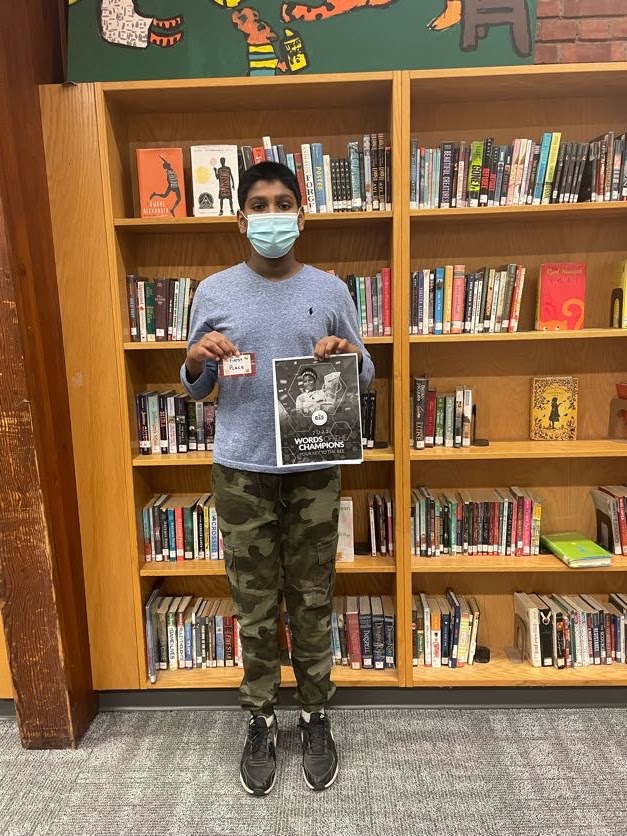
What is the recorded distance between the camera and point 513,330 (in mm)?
2084

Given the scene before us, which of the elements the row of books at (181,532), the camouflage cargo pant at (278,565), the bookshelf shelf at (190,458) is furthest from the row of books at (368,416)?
the row of books at (181,532)

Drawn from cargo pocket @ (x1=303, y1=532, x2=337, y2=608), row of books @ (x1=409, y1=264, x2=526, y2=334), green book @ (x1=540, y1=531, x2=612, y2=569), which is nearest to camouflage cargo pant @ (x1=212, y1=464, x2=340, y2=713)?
cargo pocket @ (x1=303, y1=532, x2=337, y2=608)

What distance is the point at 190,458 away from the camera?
6.88 ft

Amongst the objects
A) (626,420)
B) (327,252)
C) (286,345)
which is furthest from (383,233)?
(626,420)

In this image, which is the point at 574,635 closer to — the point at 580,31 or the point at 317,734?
the point at 317,734

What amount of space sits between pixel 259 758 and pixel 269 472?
924 millimetres

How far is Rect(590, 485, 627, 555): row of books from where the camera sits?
7.14 feet

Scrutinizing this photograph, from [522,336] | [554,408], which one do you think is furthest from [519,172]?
[554,408]

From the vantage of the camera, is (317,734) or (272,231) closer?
(272,231)

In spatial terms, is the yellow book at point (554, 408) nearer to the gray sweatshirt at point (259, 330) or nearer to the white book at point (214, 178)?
the gray sweatshirt at point (259, 330)

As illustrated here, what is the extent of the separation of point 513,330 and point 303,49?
122 centimetres

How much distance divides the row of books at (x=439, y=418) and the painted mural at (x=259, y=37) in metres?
1.13

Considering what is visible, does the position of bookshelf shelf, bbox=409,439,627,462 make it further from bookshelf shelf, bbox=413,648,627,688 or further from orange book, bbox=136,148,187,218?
orange book, bbox=136,148,187,218

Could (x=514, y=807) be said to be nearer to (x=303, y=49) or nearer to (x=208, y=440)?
(x=208, y=440)
